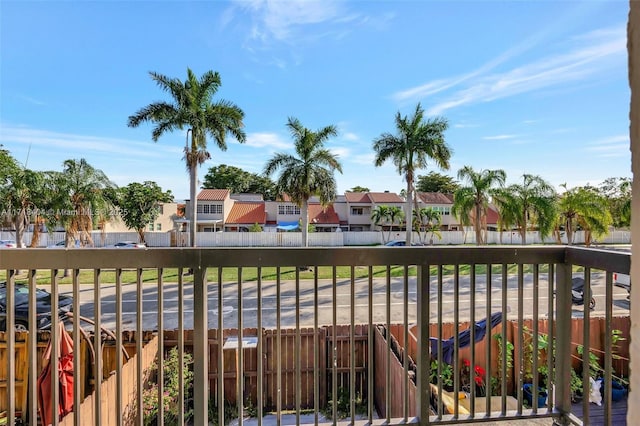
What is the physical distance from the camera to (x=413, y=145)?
1380 cm

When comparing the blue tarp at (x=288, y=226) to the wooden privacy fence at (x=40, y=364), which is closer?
the wooden privacy fence at (x=40, y=364)

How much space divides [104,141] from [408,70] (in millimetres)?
15167

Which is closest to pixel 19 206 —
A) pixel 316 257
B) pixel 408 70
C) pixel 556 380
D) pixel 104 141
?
pixel 104 141

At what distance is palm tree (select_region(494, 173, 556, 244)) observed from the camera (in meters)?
14.2

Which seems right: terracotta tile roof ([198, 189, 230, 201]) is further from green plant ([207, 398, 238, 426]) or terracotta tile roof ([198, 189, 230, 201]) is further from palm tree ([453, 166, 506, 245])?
green plant ([207, 398, 238, 426])

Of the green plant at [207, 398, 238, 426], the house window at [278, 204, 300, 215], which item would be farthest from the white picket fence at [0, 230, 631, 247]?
the green plant at [207, 398, 238, 426]

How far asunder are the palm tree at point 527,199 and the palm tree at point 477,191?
56 centimetres

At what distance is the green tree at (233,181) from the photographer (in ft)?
117

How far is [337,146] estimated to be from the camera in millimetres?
13609

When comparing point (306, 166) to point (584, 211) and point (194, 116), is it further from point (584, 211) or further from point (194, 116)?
point (584, 211)

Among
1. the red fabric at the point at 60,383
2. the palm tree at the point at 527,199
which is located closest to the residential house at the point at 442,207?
the palm tree at the point at 527,199

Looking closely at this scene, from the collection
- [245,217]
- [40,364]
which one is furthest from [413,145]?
[245,217]

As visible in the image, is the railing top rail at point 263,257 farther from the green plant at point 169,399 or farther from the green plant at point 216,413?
the green plant at point 216,413

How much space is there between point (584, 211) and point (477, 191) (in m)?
4.20
